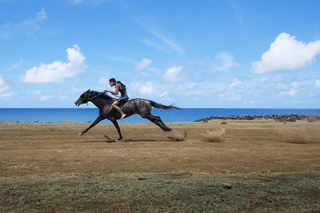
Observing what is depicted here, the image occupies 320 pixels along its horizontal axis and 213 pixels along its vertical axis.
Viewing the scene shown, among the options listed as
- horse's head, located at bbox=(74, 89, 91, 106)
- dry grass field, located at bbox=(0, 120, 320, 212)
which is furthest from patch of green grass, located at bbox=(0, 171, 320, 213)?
horse's head, located at bbox=(74, 89, 91, 106)

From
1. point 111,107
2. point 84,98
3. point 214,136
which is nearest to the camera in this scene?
point 214,136

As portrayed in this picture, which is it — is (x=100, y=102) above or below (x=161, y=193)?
above

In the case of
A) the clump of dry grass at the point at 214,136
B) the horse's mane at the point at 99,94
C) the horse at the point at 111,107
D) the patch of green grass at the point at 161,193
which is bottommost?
the patch of green grass at the point at 161,193

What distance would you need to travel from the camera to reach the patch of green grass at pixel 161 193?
4.50 metres

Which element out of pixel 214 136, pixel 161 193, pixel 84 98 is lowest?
pixel 161 193

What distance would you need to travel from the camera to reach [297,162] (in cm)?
838

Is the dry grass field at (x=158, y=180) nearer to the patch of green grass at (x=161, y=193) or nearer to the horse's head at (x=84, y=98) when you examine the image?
the patch of green grass at (x=161, y=193)

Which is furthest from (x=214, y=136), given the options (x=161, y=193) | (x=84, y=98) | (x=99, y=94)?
(x=161, y=193)

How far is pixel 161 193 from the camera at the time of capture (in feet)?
16.6

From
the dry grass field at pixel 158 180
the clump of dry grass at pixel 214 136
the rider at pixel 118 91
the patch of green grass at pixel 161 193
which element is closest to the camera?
the patch of green grass at pixel 161 193

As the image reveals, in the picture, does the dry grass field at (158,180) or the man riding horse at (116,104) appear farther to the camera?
the man riding horse at (116,104)

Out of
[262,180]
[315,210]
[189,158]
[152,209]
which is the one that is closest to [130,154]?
[189,158]

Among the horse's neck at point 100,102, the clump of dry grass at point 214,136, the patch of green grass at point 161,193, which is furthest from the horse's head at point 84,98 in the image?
the patch of green grass at point 161,193

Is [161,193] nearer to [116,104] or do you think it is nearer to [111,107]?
[116,104]
